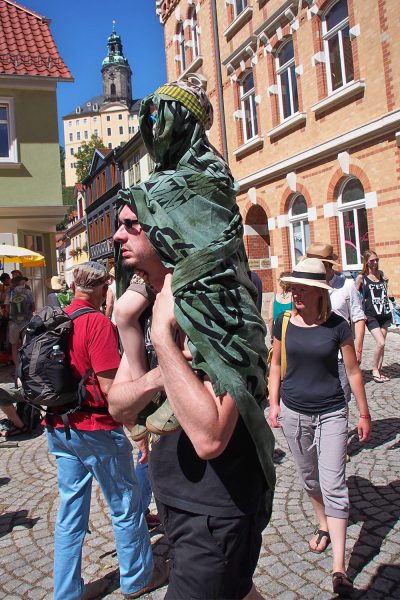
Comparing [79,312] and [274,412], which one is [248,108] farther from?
[79,312]

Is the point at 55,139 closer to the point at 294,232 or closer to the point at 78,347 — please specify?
the point at 294,232

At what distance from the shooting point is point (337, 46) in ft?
43.4

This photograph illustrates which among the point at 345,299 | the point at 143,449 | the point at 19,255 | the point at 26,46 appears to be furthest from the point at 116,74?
the point at 143,449

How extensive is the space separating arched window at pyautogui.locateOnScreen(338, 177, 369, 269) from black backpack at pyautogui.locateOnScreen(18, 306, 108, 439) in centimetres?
1130

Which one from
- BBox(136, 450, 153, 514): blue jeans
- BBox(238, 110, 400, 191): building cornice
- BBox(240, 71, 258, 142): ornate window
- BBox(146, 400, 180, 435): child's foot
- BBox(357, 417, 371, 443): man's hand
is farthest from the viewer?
BBox(240, 71, 258, 142): ornate window

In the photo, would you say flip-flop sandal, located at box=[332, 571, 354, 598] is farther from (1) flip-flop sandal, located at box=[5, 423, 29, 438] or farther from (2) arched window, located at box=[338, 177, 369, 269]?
(2) arched window, located at box=[338, 177, 369, 269]

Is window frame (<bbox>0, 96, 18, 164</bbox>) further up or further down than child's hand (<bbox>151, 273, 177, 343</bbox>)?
further up

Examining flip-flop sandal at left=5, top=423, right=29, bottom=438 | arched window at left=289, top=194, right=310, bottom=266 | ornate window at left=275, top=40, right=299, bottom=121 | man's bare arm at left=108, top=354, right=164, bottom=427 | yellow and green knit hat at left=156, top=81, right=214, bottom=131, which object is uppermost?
ornate window at left=275, top=40, right=299, bottom=121

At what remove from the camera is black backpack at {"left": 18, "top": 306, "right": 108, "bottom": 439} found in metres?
2.82

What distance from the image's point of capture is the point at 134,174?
36500mm

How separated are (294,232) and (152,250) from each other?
1472 centimetres

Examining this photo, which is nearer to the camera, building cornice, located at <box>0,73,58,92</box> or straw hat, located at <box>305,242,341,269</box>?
straw hat, located at <box>305,242,341,269</box>

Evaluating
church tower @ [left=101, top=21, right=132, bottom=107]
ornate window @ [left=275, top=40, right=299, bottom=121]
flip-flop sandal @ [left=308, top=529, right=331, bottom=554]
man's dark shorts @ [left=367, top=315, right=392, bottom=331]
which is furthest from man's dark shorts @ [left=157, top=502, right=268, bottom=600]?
church tower @ [left=101, top=21, right=132, bottom=107]

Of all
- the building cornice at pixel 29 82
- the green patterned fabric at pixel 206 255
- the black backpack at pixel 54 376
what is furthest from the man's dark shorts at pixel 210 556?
the building cornice at pixel 29 82
